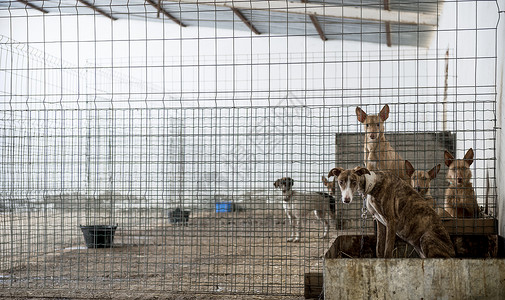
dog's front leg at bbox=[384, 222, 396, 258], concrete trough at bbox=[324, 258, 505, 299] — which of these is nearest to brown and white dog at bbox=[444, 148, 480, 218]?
dog's front leg at bbox=[384, 222, 396, 258]

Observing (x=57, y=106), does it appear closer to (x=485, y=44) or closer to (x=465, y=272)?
(x=485, y=44)

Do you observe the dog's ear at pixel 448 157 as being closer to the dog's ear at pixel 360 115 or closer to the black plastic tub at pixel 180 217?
the dog's ear at pixel 360 115

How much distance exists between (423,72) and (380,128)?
9.45 m

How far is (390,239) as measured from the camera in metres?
4.47

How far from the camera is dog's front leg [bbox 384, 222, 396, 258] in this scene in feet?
14.6

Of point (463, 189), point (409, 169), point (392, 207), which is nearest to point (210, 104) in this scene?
point (409, 169)

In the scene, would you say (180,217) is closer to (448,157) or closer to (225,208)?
(225,208)

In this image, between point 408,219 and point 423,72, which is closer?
point 408,219

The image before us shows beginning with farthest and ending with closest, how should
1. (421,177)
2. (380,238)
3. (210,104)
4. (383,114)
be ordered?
(210,104), (421,177), (383,114), (380,238)

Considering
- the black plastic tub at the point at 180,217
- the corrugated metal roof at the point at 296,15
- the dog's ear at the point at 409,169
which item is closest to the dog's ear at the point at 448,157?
the dog's ear at the point at 409,169

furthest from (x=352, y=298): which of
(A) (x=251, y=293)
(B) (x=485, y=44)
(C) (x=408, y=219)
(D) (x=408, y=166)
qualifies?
(B) (x=485, y=44)

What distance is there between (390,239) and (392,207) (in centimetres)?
28

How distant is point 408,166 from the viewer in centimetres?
570

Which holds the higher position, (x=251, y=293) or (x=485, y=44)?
(x=485, y=44)
